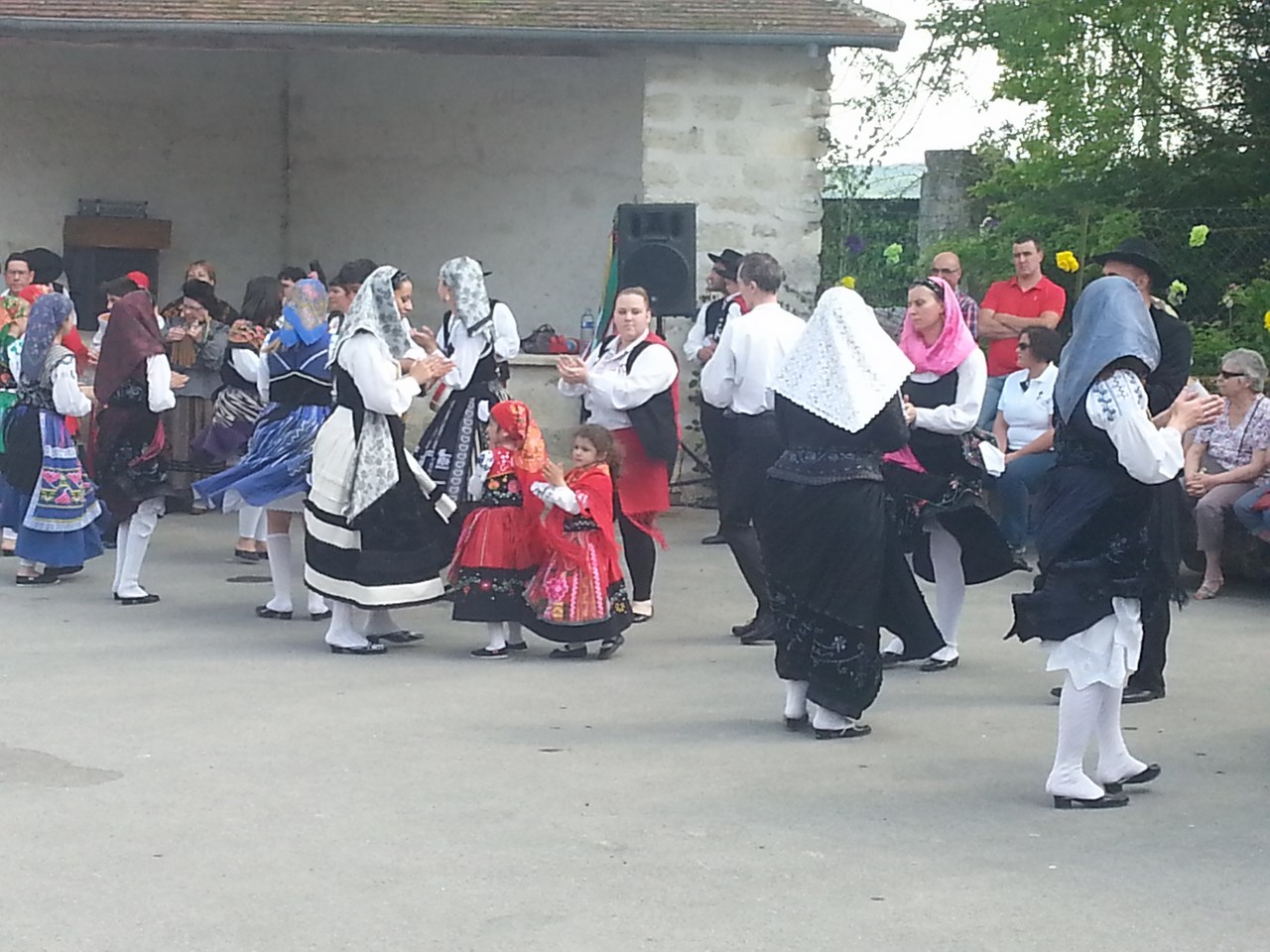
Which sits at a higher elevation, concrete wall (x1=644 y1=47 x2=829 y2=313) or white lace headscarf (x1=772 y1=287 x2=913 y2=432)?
concrete wall (x1=644 y1=47 x2=829 y2=313)

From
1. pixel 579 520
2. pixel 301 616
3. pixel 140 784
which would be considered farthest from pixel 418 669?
pixel 140 784

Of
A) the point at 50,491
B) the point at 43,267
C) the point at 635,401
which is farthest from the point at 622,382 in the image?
the point at 43,267

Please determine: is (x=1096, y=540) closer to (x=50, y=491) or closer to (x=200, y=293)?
(x=50, y=491)

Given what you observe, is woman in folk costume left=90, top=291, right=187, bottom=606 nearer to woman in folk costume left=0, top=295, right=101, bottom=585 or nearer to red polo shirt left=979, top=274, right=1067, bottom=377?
woman in folk costume left=0, top=295, right=101, bottom=585

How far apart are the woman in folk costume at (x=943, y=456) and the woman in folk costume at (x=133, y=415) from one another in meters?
3.95

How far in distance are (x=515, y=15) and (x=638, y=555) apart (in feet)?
21.4

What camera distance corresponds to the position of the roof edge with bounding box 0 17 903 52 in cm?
1478

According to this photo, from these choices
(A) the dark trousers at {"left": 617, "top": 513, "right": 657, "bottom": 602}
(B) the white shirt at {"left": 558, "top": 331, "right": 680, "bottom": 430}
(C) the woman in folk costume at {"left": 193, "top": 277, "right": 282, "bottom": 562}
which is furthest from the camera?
(C) the woman in folk costume at {"left": 193, "top": 277, "right": 282, "bottom": 562}

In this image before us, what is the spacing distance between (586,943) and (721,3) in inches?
453

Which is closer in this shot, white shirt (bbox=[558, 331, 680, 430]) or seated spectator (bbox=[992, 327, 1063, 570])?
white shirt (bbox=[558, 331, 680, 430])

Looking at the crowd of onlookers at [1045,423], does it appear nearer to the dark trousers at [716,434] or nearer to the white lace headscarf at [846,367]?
the dark trousers at [716,434]

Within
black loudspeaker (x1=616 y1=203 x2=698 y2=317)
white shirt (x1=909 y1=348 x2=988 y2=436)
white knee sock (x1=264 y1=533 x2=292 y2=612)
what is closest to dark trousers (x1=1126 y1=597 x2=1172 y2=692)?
white shirt (x1=909 y1=348 x2=988 y2=436)

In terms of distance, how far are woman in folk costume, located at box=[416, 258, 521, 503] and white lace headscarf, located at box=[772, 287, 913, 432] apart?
2.87 meters

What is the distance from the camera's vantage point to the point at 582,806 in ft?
20.9
